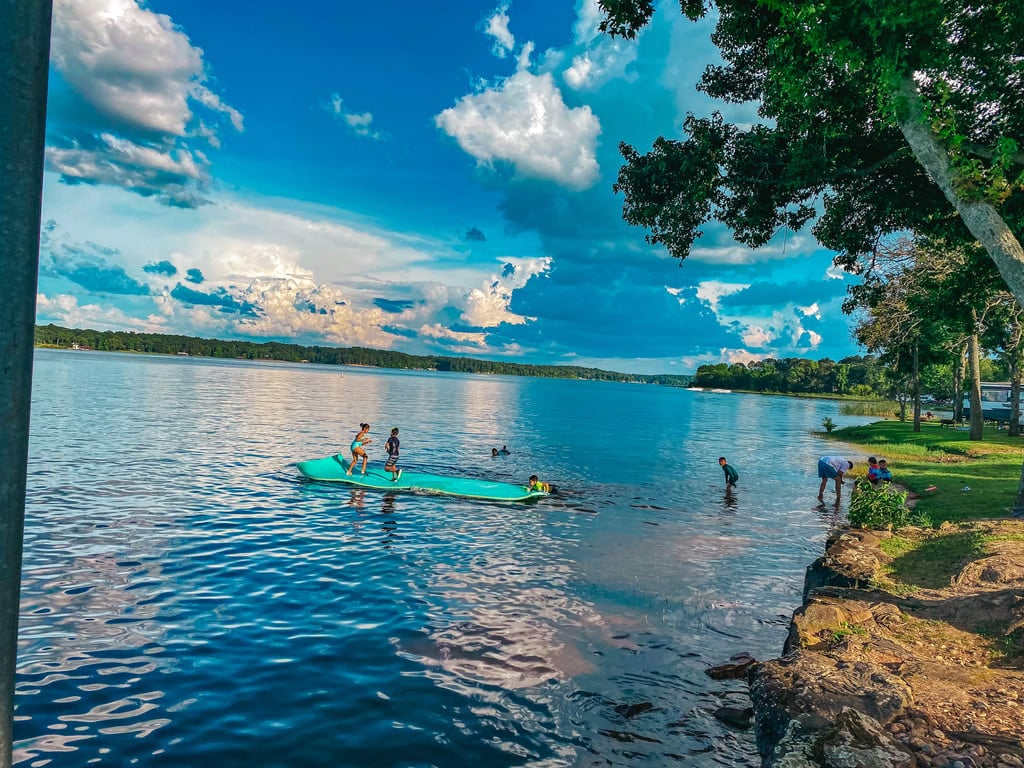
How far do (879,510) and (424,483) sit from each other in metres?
18.2

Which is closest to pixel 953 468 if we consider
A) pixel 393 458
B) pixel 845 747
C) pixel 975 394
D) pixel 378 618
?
pixel 975 394

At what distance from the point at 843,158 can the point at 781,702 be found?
13.9m

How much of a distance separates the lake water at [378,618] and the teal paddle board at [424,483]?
31.2 inches

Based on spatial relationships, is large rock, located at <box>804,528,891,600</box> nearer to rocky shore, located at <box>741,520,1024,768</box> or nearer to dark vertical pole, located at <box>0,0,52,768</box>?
rocky shore, located at <box>741,520,1024,768</box>

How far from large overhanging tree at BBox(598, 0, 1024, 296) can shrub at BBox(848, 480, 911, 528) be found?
7166 millimetres

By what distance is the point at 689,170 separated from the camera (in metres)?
15.9

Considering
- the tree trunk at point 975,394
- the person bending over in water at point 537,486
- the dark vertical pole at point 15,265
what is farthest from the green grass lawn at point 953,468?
the dark vertical pole at point 15,265

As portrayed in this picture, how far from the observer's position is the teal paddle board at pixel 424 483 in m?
27.0

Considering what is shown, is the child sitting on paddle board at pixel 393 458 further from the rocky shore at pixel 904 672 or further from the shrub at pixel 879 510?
the rocky shore at pixel 904 672

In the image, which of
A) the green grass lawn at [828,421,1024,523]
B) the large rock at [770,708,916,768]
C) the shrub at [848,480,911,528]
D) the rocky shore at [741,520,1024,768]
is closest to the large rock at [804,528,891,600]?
the rocky shore at [741,520,1024,768]

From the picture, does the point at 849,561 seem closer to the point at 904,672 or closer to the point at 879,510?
the point at 879,510

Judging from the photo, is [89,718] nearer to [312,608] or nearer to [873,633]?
[312,608]

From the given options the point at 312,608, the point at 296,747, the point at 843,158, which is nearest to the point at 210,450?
the point at 312,608

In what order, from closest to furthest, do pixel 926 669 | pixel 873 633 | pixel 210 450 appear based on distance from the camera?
1. pixel 926 669
2. pixel 873 633
3. pixel 210 450
